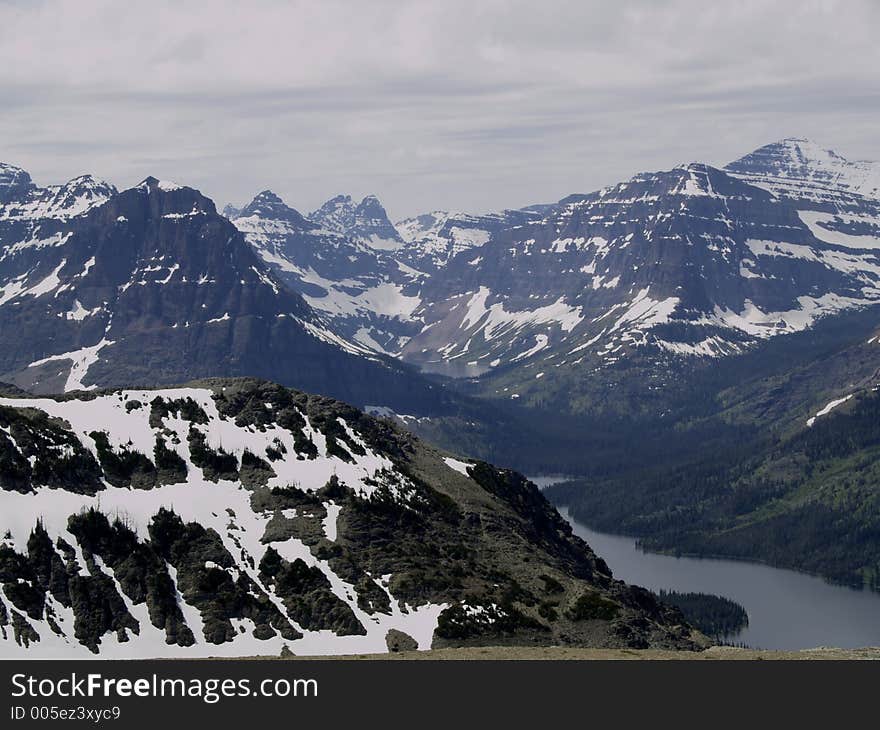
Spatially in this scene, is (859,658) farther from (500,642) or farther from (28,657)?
(28,657)

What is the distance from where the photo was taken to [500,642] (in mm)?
195625

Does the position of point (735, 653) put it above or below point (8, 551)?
below

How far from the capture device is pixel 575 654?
159875 millimetres

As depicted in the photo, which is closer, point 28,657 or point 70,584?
point 28,657

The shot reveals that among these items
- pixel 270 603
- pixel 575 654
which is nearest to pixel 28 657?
pixel 270 603

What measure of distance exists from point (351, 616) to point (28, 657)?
4669 centimetres

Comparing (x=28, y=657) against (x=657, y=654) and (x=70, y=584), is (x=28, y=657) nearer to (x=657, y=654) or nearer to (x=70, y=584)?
(x=70, y=584)

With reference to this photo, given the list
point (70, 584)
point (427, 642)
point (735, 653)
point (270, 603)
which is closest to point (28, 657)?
point (70, 584)

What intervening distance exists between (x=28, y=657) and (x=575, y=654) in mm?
70287
